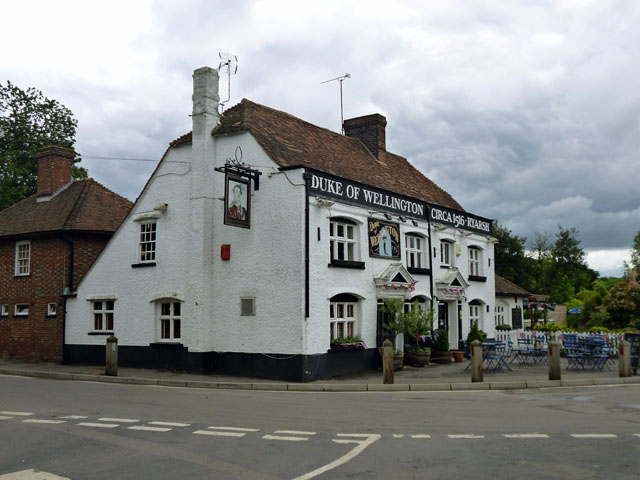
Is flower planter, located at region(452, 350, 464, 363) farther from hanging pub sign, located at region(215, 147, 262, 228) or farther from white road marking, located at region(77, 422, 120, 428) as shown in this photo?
white road marking, located at region(77, 422, 120, 428)

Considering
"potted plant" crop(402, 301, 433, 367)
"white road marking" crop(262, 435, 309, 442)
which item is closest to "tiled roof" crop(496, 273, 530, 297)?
"potted plant" crop(402, 301, 433, 367)

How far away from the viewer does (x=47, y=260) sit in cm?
2542

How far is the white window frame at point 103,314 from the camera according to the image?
919 inches

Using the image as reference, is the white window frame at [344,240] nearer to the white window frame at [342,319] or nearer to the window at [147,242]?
the white window frame at [342,319]

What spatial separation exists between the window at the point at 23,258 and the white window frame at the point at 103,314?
4.50 meters

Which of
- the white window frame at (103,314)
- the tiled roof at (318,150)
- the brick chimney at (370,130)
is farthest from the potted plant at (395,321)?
the white window frame at (103,314)

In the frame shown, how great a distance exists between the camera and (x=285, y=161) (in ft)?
Answer: 66.1

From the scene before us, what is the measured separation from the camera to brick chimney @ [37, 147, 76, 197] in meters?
28.6

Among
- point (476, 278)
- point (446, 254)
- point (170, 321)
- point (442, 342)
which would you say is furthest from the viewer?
point (476, 278)

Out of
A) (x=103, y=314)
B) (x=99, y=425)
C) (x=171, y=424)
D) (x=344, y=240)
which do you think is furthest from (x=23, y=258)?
(x=171, y=424)

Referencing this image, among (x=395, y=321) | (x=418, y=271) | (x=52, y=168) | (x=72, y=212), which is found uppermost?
(x=52, y=168)

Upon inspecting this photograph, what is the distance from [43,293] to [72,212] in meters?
3.57

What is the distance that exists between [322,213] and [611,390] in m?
9.63

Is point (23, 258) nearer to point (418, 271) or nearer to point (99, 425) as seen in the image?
point (418, 271)
